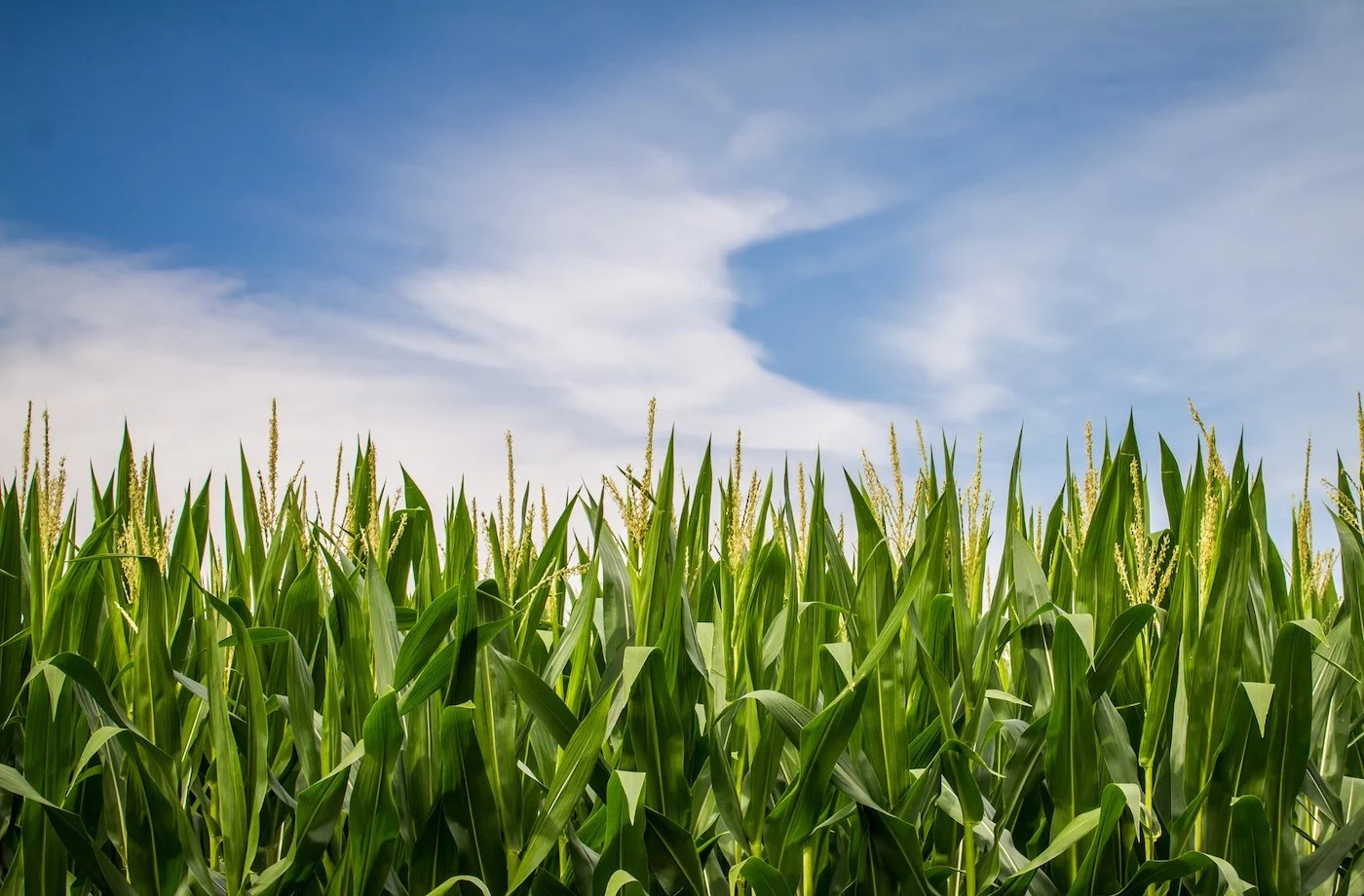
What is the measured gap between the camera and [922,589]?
219 centimetres

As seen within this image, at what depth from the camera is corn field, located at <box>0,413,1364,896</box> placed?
1.84 metres

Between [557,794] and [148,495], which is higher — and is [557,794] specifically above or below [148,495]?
below

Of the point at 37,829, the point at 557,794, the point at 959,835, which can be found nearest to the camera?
the point at 557,794

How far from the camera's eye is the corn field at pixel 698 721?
6.04 feet

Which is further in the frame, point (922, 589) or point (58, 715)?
point (922, 589)

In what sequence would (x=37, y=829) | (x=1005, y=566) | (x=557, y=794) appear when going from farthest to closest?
(x=1005, y=566) < (x=37, y=829) < (x=557, y=794)

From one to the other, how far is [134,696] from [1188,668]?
206cm

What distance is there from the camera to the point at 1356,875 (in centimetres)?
209

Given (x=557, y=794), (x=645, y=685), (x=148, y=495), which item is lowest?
(x=557, y=794)

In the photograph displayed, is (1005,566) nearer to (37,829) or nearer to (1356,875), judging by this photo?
(1356,875)

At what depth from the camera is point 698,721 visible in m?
2.07

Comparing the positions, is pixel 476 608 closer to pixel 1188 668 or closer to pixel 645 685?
pixel 645 685

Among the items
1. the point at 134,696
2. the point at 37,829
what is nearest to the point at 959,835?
the point at 134,696

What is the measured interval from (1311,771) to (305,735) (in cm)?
202
